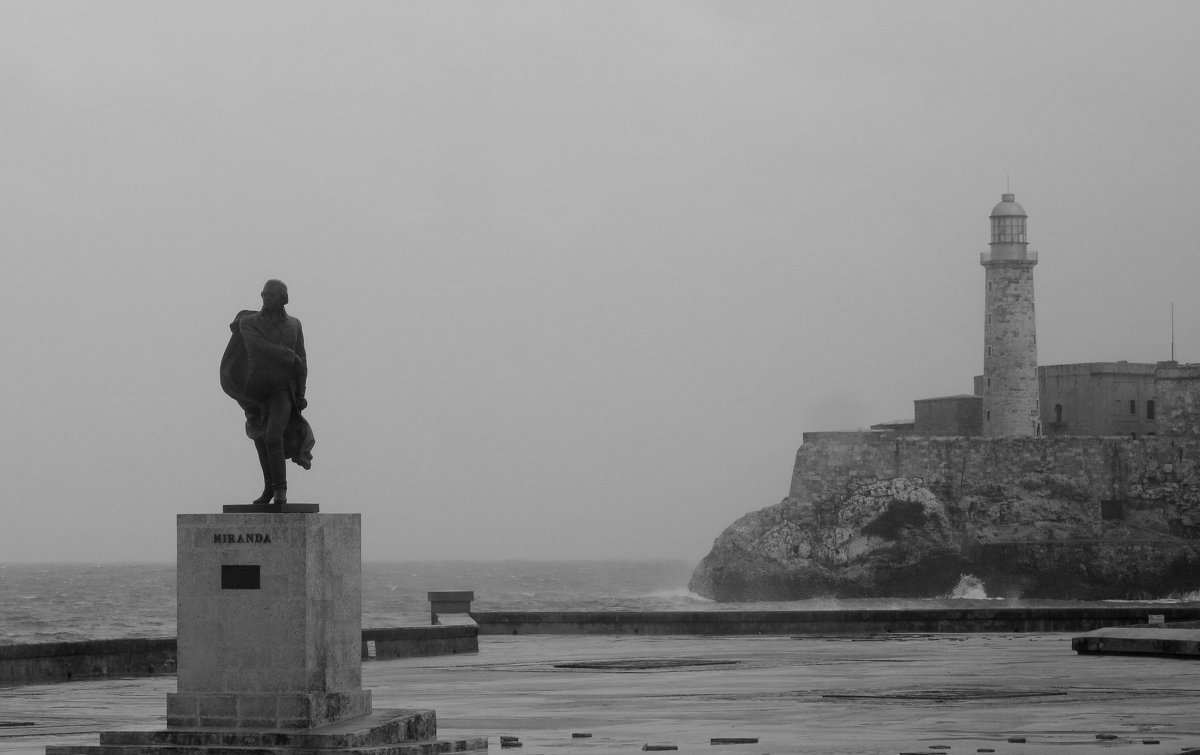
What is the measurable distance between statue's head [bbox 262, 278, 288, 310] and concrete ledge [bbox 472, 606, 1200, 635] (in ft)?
57.5

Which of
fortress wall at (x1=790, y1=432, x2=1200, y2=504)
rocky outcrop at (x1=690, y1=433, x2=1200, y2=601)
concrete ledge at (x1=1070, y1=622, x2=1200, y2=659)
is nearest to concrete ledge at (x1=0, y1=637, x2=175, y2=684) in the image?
concrete ledge at (x1=1070, y1=622, x2=1200, y2=659)

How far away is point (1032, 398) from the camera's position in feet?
310

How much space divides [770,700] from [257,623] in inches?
214

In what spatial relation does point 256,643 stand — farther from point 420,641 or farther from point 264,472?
point 420,641

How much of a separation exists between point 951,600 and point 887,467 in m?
8.16

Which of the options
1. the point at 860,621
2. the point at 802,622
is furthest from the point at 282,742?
the point at 802,622

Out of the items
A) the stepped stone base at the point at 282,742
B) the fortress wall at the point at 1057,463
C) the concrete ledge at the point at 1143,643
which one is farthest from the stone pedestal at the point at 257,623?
the fortress wall at the point at 1057,463

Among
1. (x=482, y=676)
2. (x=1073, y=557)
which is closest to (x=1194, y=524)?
(x=1073, y=557)

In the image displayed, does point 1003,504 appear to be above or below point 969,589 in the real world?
above

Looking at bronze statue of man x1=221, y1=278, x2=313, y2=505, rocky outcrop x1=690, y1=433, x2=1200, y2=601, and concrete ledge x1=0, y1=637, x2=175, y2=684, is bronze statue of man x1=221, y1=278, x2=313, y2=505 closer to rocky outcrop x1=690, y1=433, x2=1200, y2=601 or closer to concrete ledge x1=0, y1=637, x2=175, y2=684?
concrete ledge x1=0, y1=637, x2=175, y2=684

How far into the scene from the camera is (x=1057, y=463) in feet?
307

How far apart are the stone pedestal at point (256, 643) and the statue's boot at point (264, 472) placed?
308 mm

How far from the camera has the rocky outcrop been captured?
93.2 metres

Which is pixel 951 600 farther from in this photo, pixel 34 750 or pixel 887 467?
pixel 34 750
